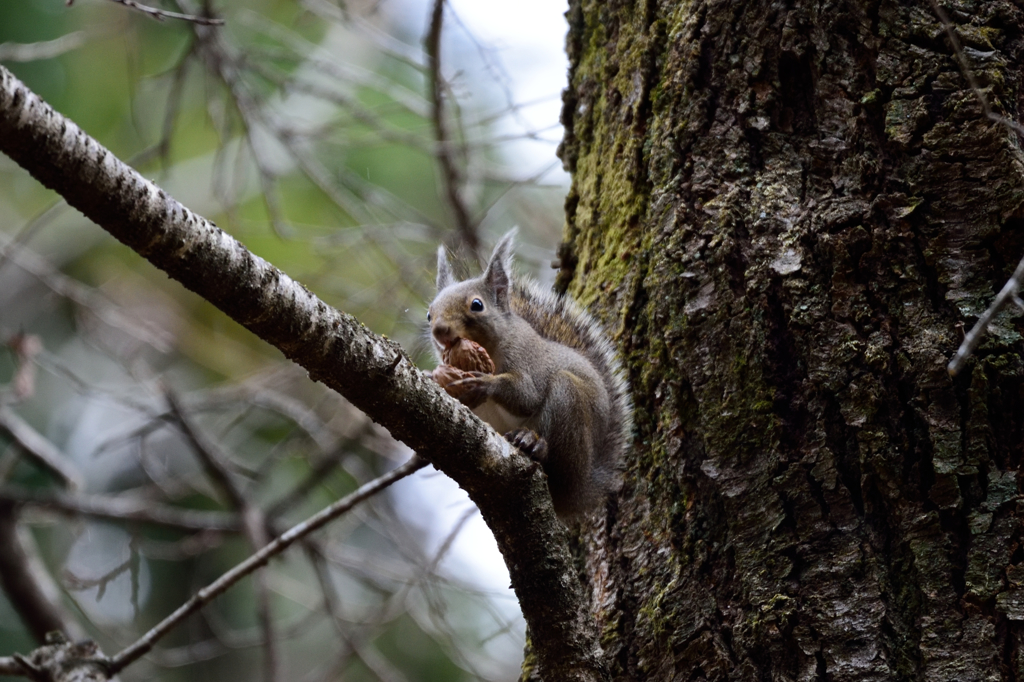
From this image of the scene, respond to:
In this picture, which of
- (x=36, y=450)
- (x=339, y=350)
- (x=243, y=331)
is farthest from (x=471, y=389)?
(x=243, y=331)

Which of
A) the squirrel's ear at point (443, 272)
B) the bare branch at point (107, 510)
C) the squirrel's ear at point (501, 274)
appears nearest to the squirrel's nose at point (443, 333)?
the squirrel's ear at point (501, 274)

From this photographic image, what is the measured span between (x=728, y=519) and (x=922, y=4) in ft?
3.26

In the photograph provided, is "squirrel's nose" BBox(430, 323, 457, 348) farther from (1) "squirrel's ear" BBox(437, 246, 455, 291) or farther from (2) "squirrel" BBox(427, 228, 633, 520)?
(1) "squirrel's ear" BBox(437, 246, 455, 291)

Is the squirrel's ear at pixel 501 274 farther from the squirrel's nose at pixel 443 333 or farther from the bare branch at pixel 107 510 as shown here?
the bare branch at pixel 107 510

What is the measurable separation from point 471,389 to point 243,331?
474 cm

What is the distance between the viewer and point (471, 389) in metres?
2.12

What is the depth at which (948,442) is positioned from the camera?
5.00 ft

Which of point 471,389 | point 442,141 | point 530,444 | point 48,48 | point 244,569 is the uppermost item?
point 48,48

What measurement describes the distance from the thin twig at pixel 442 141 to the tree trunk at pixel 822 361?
1.01m

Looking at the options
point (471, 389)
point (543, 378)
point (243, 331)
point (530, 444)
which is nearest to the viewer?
point (530, 444)

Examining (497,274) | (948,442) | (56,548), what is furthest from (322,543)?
(56,548)

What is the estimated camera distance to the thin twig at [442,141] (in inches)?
111

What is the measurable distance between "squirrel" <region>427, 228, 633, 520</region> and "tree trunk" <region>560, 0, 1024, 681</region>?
0.31 feet

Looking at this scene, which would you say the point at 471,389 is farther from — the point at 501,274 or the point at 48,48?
the point at 48,48
